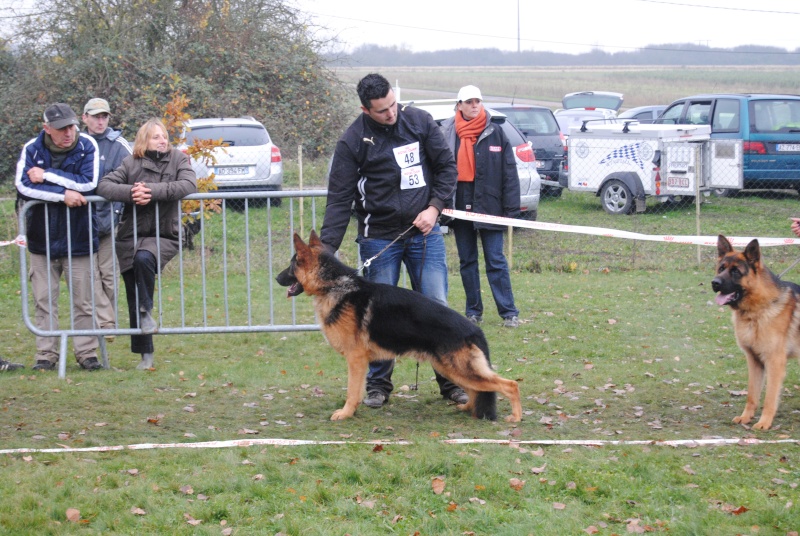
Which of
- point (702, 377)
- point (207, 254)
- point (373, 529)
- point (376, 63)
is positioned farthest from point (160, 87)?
point (376, 63)

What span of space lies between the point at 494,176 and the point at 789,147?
31.9 ft

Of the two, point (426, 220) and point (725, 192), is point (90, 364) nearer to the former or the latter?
point (426, 220)

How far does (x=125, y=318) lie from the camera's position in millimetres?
9266

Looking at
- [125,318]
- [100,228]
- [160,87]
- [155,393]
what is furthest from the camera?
[160,87]

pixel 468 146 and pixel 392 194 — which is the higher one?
pixel 468 146

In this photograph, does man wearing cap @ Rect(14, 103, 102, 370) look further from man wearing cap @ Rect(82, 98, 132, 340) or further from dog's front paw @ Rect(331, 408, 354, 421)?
dog's front paw @ Rect(331, 408, 354, 421)

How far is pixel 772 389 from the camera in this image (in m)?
5.35

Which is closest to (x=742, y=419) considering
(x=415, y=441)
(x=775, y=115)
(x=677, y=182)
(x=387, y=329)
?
(x=415, y=441)

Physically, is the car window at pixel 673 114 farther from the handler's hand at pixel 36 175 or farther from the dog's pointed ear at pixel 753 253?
the handler's hand at pixel 36 175

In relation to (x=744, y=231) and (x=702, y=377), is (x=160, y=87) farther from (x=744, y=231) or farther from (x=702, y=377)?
(x=702, y=377)

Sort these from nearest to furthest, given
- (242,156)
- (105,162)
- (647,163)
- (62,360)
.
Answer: (62,360)
(105,162)
(242,156)
(647,163)

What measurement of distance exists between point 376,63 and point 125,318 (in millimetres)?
59474

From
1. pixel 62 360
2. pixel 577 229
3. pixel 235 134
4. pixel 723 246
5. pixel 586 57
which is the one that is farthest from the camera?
pixel 586 57

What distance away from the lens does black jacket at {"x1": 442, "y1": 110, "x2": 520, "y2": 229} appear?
832 centimetres
